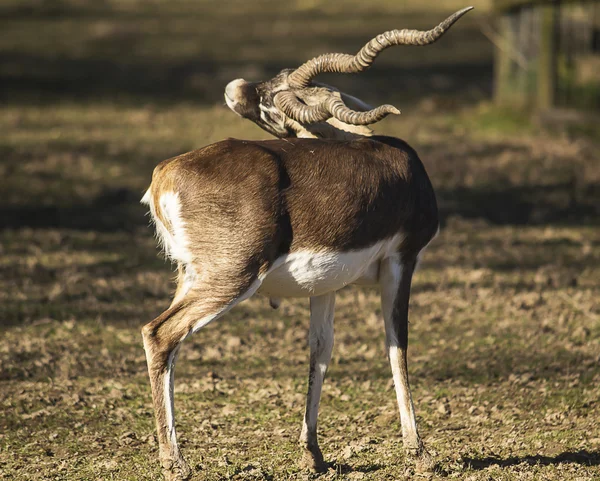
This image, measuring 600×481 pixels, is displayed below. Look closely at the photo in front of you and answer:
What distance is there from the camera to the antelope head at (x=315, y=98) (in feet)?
17.9

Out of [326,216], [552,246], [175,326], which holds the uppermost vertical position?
[326,216]

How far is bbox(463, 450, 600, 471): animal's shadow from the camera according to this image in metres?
5.92

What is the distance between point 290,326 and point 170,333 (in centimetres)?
384

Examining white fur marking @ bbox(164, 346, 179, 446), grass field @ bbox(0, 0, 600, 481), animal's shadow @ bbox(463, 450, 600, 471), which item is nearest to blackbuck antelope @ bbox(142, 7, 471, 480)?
white fur marking @ bbox(164, 346, 179, 446)

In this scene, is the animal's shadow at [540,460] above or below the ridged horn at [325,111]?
below

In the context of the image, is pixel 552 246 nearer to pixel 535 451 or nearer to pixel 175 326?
pixel 535 451

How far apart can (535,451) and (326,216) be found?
217 centimetres

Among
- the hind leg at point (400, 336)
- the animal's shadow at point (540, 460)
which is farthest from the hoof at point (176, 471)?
the animal's shadow at point (540, 460)

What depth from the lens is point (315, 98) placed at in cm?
598

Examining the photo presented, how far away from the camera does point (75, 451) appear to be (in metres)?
6.16

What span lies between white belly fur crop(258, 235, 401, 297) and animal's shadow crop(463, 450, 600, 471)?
142cm

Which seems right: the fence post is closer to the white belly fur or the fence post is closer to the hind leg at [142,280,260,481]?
the white belly fur

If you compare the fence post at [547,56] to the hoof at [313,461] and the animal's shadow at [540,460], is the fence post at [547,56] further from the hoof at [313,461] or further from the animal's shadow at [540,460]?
the hoof at [313,461]

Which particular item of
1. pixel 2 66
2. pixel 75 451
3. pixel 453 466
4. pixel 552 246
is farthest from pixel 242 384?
pixel 2 66
